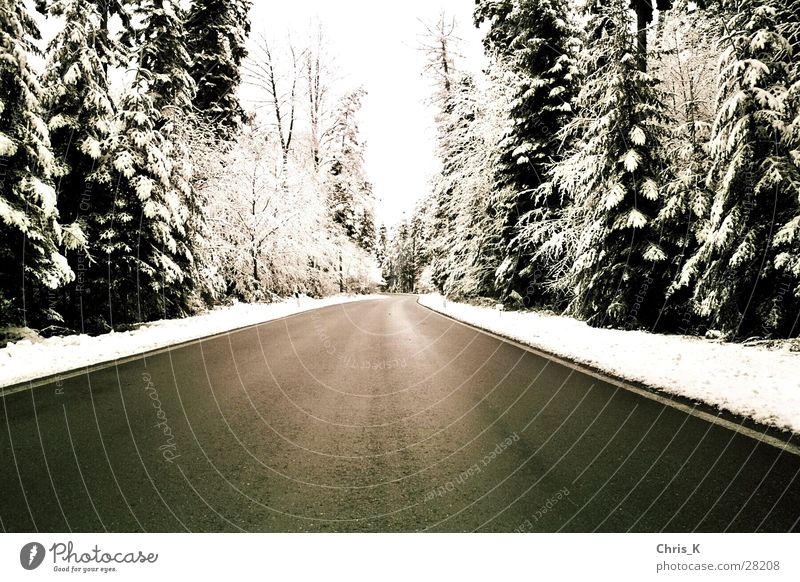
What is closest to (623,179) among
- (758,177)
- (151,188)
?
(758,177)

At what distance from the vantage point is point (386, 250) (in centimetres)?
11169

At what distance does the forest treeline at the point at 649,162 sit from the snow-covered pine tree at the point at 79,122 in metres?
13.3

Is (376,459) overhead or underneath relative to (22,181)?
underneath

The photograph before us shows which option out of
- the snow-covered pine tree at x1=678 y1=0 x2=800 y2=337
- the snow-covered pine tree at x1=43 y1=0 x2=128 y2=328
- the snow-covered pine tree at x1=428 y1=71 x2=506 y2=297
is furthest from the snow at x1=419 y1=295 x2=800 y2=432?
the snow-covered pine tree at x1=43 y1=0 x2=128 y2=328

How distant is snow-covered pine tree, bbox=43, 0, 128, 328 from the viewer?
11.0 meters

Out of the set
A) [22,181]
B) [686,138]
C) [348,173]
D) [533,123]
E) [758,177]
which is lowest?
[758,177]

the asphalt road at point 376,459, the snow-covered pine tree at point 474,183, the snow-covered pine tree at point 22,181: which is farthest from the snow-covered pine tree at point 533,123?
the snow-covered pine tree at point 22,181

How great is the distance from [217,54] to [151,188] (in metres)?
12.9

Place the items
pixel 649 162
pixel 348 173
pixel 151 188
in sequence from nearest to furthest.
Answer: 1. pixel 649 162
2. pixel 151 188
3. pixel 348 173

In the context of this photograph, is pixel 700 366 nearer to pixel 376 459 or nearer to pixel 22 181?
pixel 376 459

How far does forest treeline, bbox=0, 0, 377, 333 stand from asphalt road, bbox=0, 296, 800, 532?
→ 578 cm

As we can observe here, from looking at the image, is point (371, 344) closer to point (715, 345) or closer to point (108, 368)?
point (108, 368)

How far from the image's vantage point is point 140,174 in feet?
43.7

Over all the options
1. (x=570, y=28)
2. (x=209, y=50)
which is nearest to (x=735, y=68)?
(x=570, y=28)
